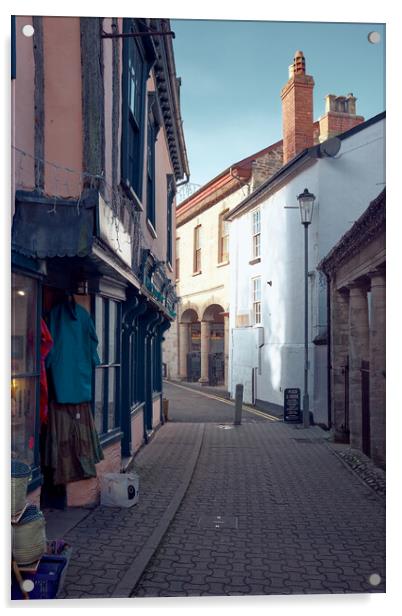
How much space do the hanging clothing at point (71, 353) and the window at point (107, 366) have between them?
0.77 m

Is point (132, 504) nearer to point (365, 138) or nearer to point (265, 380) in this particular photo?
point (365, 138)

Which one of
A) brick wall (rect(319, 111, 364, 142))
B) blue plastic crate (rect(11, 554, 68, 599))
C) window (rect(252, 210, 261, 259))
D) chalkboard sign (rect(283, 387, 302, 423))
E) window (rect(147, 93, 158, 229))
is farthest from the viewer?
window (rect(252, 210, 261, 259))

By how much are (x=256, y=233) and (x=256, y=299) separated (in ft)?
6.80

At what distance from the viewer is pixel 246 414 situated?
16344mm

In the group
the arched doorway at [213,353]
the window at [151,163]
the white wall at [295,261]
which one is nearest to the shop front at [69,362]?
the window at [151,163]

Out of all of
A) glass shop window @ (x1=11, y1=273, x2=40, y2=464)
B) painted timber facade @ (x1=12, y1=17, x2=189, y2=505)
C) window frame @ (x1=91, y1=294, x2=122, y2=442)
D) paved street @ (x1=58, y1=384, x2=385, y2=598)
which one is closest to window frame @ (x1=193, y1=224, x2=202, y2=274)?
painted timber facade @ (x1=12, y1=17, x2=189, y2=505)

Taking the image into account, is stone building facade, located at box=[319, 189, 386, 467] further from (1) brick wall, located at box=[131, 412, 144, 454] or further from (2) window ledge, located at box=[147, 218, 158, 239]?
(1) brick wall, located at box=[131, 412, 144, 454]

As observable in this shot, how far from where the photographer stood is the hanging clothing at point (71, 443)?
5758 mm

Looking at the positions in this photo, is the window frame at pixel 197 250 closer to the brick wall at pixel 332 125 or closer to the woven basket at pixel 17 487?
the brick wall at pixel 332 125

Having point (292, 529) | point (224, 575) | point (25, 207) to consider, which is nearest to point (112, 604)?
point (224, 575)

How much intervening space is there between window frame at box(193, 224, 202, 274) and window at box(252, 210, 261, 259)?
3.99 meters

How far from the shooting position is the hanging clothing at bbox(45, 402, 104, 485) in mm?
5758

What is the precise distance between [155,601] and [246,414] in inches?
490

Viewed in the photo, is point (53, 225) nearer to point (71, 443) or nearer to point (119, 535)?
point (71, 443)
